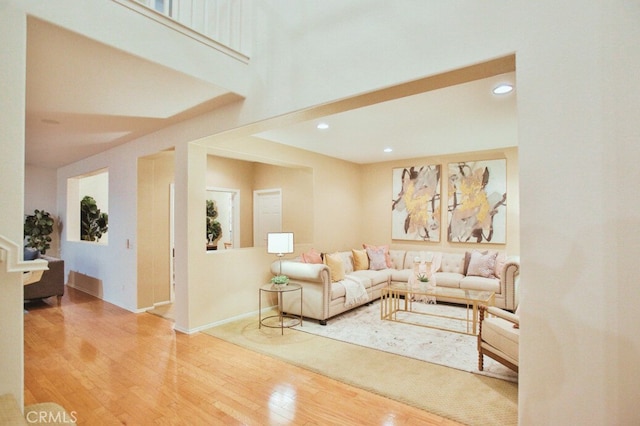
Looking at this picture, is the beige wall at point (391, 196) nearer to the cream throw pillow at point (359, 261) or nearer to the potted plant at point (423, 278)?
the cream throw pillow at point (359, 261)

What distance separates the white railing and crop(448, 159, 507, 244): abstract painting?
4.45 meters

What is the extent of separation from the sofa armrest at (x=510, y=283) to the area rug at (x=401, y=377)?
7.68ft

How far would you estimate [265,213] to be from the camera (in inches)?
274

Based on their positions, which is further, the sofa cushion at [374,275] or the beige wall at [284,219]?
the sofa cushion at [374,275]

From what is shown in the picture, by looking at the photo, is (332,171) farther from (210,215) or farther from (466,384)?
(466,384)

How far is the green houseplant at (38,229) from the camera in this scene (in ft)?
22.5

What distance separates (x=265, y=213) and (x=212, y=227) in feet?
3.62

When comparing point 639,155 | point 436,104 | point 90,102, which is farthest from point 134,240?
point 639,155

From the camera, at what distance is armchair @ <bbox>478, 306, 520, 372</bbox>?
2.61 m

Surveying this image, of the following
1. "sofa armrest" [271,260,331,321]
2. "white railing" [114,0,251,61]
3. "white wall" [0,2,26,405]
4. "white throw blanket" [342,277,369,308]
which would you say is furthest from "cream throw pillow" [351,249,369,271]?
"white wall" [0,2,26,405]

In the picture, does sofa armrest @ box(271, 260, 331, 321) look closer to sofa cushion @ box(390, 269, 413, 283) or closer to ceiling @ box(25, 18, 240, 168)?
sofa cushion @ box(390, 269, 413, 283)

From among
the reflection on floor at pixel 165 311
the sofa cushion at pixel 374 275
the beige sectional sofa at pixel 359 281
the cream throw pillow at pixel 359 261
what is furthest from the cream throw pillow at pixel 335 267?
the reflection on floor at pixel 165 311

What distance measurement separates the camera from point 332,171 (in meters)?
6.45

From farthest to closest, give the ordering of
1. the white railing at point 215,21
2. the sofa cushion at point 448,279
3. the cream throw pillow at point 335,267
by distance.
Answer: the sofa cushion at point 448,279
the cream throw pillow at point 335,267
the white railing at point 215,21
